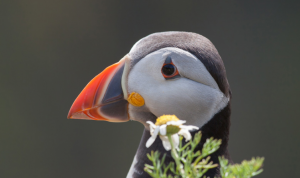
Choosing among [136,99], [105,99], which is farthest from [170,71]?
[105,99]

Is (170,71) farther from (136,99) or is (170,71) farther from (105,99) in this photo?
(105,99)

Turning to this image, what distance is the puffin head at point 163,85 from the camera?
1503mm

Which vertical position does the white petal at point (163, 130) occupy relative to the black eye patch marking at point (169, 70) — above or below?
below

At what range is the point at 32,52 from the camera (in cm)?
436

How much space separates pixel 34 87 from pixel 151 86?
127 inches

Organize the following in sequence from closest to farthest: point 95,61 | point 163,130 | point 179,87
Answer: point 163,130 → point 179,87 → point 95,61

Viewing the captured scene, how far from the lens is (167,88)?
151cm

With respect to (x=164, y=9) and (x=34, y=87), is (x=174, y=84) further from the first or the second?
(x=34, y=87)

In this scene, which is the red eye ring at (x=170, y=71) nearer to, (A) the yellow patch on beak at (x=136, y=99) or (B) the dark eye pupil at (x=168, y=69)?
(B) the dark eye pupil at (x=168, y=69)

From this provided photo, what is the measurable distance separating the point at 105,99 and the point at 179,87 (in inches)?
13.2

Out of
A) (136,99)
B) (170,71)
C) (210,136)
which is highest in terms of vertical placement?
(170,71)

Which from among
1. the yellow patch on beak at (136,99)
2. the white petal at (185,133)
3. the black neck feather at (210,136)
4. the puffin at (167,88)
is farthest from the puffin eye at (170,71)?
the white petal at (185,133)

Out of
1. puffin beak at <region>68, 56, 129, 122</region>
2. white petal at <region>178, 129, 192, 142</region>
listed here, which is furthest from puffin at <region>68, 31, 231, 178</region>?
white petal at <region>178, 129, 192, 142</region>

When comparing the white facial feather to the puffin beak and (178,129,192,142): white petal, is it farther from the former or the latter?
(178,129,192,142): white petal
